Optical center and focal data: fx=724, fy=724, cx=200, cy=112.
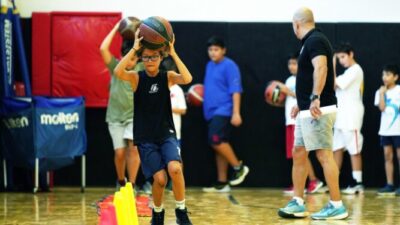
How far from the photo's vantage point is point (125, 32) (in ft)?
23.4

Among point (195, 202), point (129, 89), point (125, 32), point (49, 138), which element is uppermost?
point (125, 32)

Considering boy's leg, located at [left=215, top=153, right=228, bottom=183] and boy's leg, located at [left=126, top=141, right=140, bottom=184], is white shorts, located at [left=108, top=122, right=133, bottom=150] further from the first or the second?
boy's leg, located at [left=215, top=153, right=228, bottom=183]

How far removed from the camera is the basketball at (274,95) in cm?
882

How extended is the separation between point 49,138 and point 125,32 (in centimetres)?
200

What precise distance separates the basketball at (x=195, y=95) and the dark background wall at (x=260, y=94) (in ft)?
0.70

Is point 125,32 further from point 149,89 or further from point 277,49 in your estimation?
point 277,49

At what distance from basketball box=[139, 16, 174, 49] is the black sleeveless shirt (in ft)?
0.89

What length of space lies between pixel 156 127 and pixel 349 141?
13.0 feet

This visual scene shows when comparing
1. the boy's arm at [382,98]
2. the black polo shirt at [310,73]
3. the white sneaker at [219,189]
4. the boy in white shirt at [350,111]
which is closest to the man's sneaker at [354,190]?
the boy in white shirt at [350,111]

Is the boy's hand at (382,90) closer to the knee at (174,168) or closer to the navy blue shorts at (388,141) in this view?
the navy blue shorts at (388,141)

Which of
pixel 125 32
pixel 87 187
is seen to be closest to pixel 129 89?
pixel 125 32

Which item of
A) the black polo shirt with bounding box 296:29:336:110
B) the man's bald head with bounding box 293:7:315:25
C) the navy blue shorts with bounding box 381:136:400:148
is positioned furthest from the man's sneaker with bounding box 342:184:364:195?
the man's bald head with bounding box 293:7:315:25

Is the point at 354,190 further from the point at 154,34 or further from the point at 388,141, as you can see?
the point at 154,34

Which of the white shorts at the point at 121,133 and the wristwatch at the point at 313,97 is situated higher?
the wristwatch at the point at 313,97
